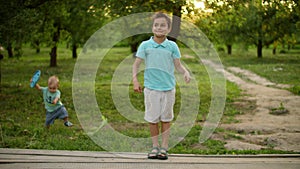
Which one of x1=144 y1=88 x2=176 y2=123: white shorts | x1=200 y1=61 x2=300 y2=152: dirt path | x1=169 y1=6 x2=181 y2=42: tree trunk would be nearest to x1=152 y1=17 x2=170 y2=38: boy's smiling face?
x1=144 y1=88 x2=176 y2=123: white shorts

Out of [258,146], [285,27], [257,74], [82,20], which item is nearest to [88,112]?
[258,146]

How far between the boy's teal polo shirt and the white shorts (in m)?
0.07

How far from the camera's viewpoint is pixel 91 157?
571 centimetres

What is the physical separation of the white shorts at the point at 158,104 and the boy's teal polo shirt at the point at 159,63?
7 cm

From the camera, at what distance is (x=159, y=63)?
225 inches

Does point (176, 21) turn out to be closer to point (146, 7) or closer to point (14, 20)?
point (146, 7)

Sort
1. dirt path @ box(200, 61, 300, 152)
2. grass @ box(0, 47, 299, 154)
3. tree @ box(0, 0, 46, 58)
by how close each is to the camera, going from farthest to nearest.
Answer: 1. tree @ box(0, 0, 46, 58)
2. dirt path @ box(200, 61, 300, 152)
3. grass @ box(0, 47, 299, 154)

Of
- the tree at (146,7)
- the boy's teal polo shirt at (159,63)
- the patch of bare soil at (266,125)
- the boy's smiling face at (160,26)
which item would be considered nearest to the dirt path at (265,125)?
the patch of bare soil at (266,125)

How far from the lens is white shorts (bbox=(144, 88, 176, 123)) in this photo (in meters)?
5.69

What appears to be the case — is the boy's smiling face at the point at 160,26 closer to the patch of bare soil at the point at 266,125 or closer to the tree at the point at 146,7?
the patch of bare soil at the point at 266,125

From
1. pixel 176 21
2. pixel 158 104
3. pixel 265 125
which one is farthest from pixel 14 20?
pixel 158 104

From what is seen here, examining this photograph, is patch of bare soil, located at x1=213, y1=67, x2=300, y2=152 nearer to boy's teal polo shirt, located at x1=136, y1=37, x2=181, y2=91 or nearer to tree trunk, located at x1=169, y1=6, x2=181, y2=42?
boy's teal polo shirt, located at x1=136, y1=37, x2=181, y2=91

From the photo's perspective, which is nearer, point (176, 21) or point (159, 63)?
point (159, 63)

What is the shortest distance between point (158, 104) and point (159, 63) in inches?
20.7
